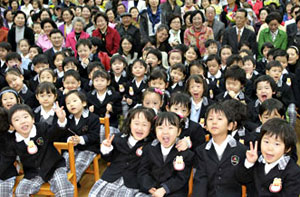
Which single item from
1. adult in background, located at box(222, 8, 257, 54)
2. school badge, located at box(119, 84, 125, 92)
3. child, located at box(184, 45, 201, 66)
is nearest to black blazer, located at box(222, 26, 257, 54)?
adult in background, located at box(222, 8, 257, 54)

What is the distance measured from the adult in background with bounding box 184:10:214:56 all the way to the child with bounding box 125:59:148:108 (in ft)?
5.07

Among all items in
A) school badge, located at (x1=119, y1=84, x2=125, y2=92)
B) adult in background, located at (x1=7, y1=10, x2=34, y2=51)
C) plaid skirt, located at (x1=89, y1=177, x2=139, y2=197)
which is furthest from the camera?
adult in background, located at (x1=7, y1=10, x2=34, y2=51)

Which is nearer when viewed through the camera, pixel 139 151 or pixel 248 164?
pixel 248 164

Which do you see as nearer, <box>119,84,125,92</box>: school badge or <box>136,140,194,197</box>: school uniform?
<box>136,140,194,197</box>: school uniform

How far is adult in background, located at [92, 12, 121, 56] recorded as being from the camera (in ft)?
16.4

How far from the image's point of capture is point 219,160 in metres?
2.10

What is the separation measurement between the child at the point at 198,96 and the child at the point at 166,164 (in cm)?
83

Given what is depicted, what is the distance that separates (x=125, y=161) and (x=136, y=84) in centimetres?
150

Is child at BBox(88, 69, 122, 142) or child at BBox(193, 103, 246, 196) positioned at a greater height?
child at BBox(88, 69, 122, 142)

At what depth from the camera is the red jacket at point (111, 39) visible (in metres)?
5.03

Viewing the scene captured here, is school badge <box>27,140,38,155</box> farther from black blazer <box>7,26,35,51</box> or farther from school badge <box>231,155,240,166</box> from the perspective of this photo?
black blazer <box>7,26,35,51</box>

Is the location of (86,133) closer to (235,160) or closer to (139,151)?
(139,151)

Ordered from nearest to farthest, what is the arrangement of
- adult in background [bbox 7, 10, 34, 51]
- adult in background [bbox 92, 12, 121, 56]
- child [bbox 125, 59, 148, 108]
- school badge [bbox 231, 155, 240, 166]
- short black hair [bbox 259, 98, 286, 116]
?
school badge [bbox 231, 155, 240, 166] < short black hair [bbox 259, 98, 286, 116] < child [bbox 125, 59, 148, 108] < adult in background [bbox 92, 12, 121, 56] < adult in background [bbox 7, 10, 34, 51]

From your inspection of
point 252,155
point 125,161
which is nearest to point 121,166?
point 125,161
